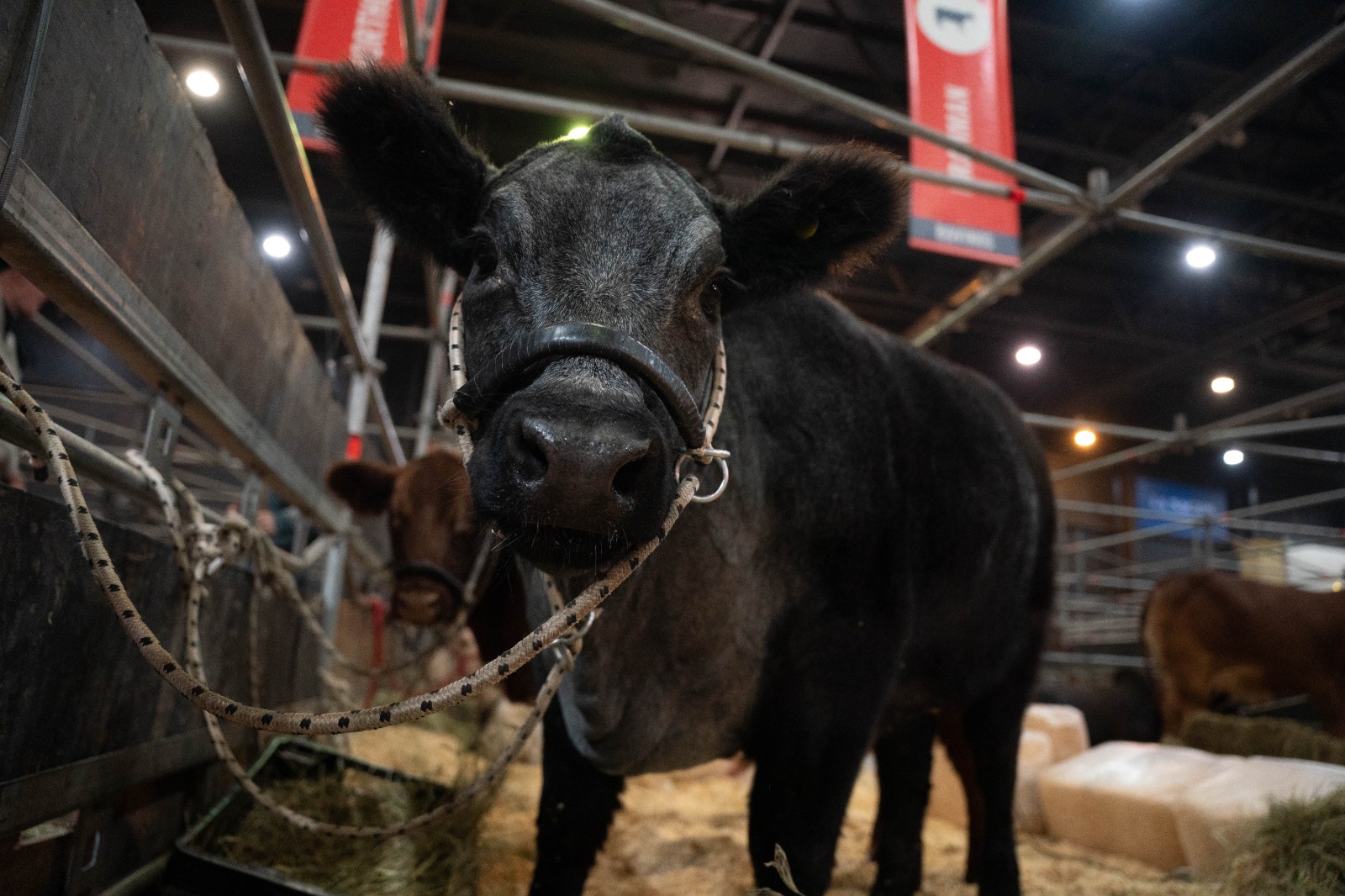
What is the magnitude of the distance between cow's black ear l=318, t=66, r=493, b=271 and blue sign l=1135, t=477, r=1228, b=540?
1975 cm

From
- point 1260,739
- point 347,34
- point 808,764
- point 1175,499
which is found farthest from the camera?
point 1175,499

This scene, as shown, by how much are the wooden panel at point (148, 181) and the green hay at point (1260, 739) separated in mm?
6257

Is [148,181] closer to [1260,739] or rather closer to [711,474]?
[711,474]

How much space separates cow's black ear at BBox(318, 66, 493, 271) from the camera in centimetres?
189

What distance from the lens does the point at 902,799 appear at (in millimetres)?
3494

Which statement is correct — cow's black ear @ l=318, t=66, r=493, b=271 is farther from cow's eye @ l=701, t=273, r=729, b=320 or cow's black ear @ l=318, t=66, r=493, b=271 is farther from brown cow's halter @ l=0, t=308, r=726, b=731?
brown cow's halter @ l=0, t=308, r=726, b=731

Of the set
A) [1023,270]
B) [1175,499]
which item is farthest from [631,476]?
[1175,499]

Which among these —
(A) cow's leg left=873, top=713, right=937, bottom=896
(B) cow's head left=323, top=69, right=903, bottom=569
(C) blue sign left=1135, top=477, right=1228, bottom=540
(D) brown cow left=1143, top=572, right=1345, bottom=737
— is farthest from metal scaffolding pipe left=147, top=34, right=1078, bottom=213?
(C) blue sign left=1135, top=477, right=1228, bottom=540

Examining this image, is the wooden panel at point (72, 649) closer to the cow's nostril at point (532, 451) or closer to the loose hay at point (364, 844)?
the loose hay at point (364, 844)

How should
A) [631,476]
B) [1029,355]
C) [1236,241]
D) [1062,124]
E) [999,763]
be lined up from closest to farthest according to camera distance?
[631,476]
[999,763]
[1236,241]
[1029,355]
[1062,124]

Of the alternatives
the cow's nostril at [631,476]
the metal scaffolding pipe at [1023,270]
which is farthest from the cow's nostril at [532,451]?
→ the metal scaffolding pipe at [1023,270]

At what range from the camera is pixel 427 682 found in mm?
6312

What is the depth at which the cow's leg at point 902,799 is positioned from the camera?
3.41 meters

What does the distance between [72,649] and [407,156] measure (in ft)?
4.29
